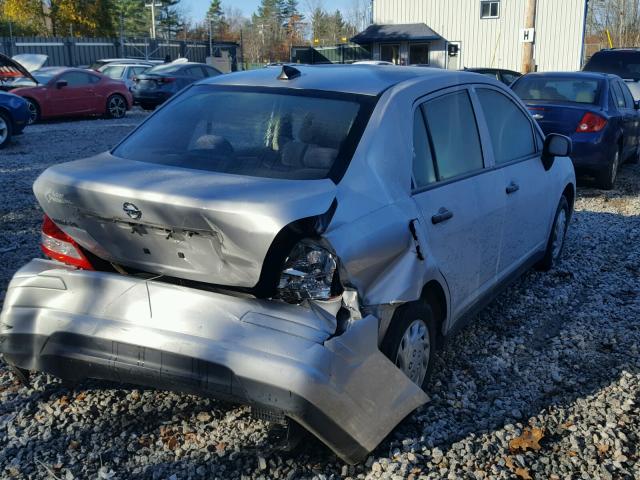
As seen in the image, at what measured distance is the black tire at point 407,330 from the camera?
3139 millimetres

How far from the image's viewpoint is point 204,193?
286 centimetres

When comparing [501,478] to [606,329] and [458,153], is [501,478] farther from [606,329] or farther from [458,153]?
[606,329]

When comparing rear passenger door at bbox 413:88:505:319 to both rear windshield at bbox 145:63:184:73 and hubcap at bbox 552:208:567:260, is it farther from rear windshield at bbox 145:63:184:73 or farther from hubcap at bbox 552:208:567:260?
rear windshield at bbox 145:63:184:73

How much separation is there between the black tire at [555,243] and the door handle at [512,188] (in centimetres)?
132

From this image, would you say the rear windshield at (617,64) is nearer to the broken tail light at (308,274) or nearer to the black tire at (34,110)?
the black tire at (34,110)

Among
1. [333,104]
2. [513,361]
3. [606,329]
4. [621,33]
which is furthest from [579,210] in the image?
[621,33]

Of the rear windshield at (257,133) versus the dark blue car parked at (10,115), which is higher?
the rear windshield at (257,133)

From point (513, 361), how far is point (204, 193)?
240 cm

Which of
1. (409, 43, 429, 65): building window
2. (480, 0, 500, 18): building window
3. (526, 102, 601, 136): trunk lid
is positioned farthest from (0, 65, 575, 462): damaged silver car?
(409, 43, 429, 65): building window

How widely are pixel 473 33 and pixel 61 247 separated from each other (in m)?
39.1

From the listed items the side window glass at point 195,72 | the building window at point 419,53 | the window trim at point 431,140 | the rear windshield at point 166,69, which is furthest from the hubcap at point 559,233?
the building window at point 419,53

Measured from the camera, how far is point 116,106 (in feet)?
62.0

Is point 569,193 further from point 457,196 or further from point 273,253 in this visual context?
point 273,253

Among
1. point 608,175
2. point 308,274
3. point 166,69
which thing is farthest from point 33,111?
point 308,274
